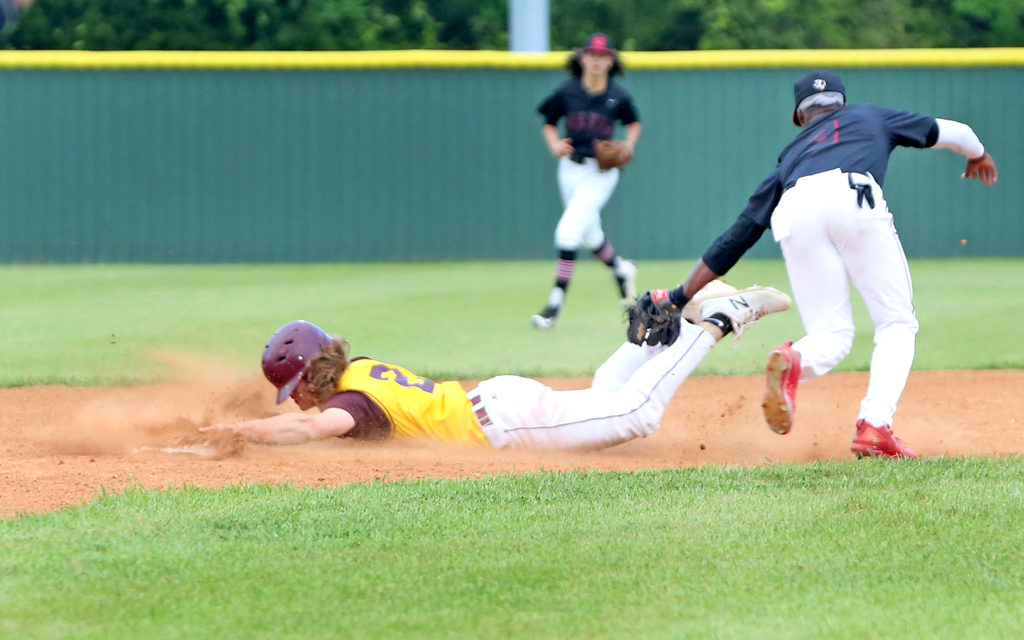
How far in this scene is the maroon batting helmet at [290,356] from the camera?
5.26m

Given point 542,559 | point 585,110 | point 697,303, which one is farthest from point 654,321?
point 585,110

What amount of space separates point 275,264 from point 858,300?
23.9 ft

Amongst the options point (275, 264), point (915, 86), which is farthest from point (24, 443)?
point (915, 86)

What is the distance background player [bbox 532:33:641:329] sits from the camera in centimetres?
1039

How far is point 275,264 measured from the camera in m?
15.1

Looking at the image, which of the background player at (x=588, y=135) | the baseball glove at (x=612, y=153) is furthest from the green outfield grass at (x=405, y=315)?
the baseball glove at (x=612, y=153)

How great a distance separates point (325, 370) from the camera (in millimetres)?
5195

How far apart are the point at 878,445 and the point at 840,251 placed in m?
0.82

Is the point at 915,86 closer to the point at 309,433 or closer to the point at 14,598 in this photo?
the point at 309,433

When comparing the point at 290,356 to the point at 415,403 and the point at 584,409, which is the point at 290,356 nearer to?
the point at 415,403

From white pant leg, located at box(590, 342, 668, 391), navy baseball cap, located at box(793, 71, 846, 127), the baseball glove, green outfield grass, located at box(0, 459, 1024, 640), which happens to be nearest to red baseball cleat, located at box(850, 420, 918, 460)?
green outfield grass, located at box(0, 459, 1024, 640)

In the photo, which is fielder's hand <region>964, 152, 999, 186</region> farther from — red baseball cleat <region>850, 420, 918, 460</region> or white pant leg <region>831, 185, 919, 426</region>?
red baseball cleat <region>850, 420, 918, 460</region>

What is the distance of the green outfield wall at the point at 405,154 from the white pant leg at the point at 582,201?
4493 mm

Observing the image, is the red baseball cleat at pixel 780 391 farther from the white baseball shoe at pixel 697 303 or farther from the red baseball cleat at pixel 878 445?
the white baseball shoe at pixel 697 303
